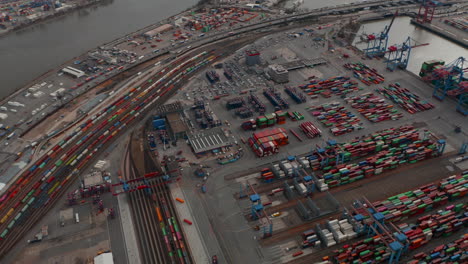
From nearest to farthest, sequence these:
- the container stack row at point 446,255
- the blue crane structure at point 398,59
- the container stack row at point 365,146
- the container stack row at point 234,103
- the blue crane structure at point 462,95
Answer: the container stack row at point 446,255
the container stack row at point 365,146
the blue crane structure at point 462,95
the container stack row at point 234,103
the blue crane structure at point 398,59

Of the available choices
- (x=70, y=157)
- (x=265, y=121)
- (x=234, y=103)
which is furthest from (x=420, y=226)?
(x=70, y=157)

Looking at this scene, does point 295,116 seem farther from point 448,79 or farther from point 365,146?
point 448,79

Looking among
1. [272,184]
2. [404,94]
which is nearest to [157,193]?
[272,184]

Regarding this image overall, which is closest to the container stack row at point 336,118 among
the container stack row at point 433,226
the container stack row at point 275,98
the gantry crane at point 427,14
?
the container stack row at point 275,98

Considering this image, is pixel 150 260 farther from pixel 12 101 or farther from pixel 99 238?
pixel 12 101

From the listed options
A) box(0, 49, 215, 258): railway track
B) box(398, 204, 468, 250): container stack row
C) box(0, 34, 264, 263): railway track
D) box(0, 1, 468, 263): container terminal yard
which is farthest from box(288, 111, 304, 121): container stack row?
Result: box(398, 204, 468, 250): container stack row

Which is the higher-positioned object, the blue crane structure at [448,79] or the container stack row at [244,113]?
the blue crane structure at [448,79]

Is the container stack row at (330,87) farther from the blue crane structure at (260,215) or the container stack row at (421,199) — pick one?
the blue crane structure at (260,215)
